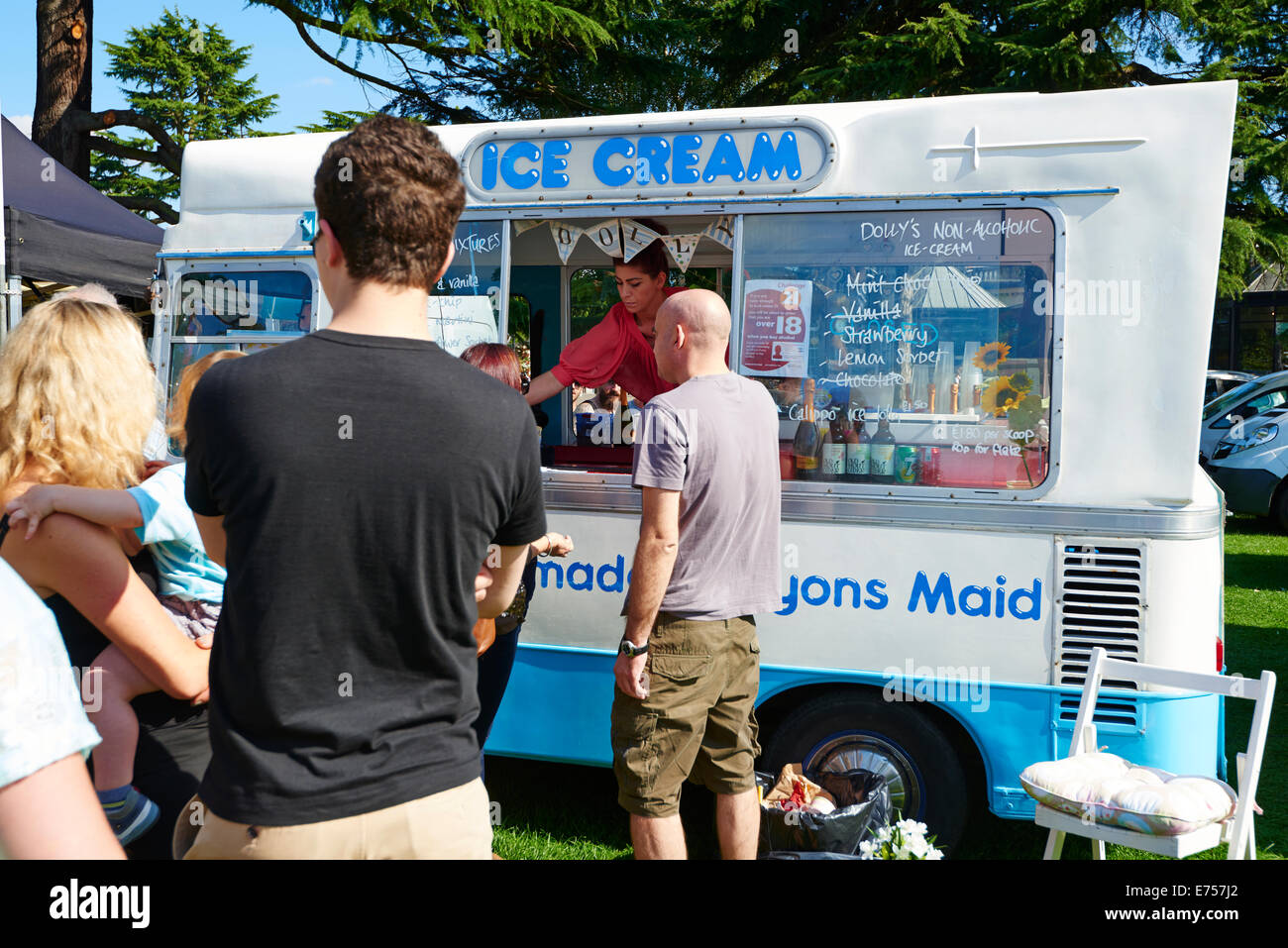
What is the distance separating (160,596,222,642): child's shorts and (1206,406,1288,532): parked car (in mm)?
13735

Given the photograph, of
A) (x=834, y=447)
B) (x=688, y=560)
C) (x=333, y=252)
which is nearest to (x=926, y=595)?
(x=834, y=447)

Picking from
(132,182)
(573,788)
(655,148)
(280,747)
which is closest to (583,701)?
(573,788)

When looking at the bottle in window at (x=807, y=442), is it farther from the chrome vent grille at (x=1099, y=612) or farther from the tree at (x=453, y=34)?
the tree at (x=453, y=34)

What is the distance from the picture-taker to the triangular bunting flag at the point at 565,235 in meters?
4.37

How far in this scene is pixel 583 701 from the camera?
166 inches

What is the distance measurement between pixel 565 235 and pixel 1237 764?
318 cm

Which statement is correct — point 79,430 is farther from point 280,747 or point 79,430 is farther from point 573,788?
point 573,788

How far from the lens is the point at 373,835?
63.9 inches

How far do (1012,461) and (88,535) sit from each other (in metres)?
3.00

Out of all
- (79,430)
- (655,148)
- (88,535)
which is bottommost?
(88,535)

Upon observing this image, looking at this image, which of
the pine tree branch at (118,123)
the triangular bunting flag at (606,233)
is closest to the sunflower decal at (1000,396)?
the triangular bunting flag at (606,233)

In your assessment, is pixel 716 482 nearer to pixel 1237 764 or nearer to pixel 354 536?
pixel 354 536

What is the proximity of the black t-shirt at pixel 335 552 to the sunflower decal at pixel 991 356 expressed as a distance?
105 inches

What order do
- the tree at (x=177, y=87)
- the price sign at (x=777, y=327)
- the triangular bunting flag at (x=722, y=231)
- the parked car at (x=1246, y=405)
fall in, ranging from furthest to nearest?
the tree at (x=177, y=87)
the parked car at (x=1246, y=405)
the triangular bunting flag at (x=722, y=231)
the price sign at (x=777, y=327)
